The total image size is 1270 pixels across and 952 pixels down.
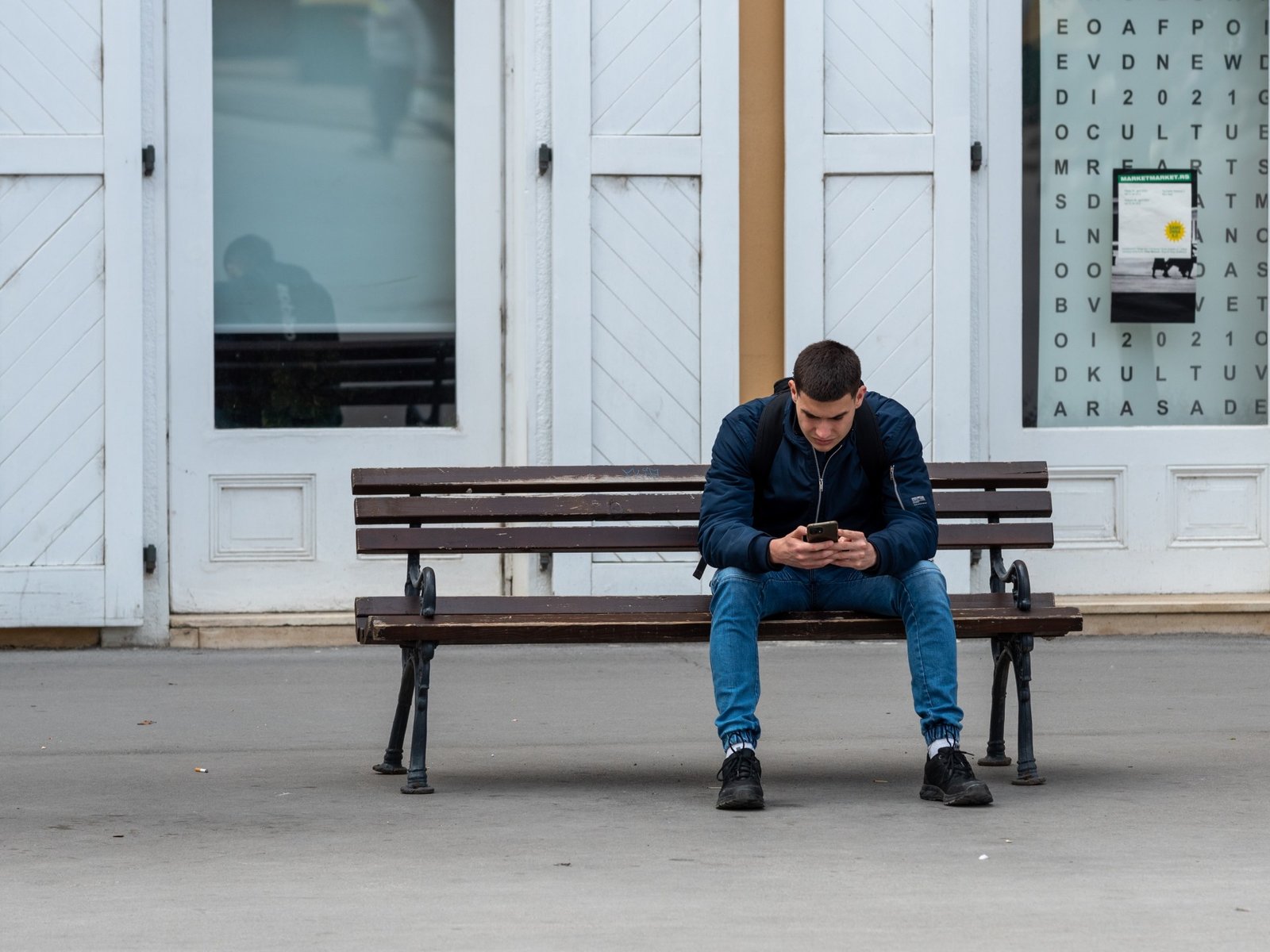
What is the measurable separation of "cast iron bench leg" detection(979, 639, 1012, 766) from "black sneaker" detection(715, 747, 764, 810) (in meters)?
0.95

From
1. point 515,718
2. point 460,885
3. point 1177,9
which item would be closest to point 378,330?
point 515,718

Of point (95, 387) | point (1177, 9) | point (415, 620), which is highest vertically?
point (1177, 9)

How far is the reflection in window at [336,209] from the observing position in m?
8.86

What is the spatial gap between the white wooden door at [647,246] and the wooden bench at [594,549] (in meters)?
2.37

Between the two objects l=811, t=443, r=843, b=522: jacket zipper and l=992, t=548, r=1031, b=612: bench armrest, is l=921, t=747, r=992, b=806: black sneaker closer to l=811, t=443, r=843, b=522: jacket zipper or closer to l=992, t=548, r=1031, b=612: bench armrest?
l=992, t=548, r=1031, b=612: bench armrest

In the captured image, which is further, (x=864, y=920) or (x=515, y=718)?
(x=515, y=718)

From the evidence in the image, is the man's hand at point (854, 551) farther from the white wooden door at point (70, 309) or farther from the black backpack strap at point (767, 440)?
the white wooden door at point (70, 309)

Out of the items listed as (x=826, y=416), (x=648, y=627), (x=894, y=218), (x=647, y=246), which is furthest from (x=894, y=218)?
(x=648, y=627)

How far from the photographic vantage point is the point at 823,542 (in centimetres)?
513

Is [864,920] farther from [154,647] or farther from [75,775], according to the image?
[154,647]

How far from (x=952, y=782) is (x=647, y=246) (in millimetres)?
4035

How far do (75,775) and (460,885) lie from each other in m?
1.89

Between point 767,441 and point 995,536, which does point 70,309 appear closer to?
point 767,441

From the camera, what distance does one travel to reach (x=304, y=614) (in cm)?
857
